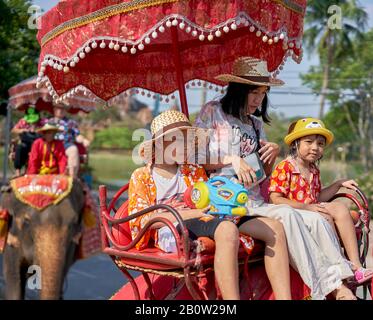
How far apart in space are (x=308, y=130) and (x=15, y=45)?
762 cm

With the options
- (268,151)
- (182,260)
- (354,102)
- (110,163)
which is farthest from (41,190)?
(110,163)

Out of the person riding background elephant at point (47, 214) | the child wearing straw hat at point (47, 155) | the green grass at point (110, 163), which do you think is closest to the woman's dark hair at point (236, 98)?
the person riding background elephant at point (47, 214)

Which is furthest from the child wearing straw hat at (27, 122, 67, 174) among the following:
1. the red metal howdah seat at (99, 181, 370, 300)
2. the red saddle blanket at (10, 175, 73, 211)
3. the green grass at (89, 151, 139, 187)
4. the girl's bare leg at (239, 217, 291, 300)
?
the green grass at (89, 151, 139, 187)

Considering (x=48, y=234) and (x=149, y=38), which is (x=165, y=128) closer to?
(x=149, y=38)

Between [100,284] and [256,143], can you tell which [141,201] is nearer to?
[256,143]

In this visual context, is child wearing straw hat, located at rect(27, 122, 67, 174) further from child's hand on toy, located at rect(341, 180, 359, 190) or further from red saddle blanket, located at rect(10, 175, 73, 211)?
child's hand on toy, located at rect(341, 180, 359, 190)

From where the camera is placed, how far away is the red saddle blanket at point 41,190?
7125mm

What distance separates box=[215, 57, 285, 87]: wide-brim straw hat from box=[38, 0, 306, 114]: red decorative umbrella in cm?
19

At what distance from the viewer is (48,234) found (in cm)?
736

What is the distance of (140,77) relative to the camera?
4.93 meters

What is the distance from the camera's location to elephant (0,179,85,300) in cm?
731

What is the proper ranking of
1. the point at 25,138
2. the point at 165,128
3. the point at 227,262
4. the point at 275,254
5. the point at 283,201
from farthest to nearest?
the point at 25,138 < the point at 283,201 < the point at 165,128 < the point at 275,254 < the point at 227,262

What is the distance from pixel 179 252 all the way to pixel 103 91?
72.1 inches
